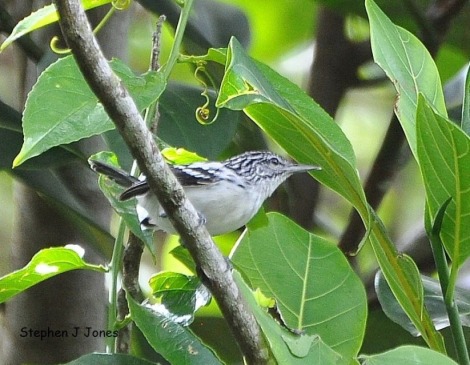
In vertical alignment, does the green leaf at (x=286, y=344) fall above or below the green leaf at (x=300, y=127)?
below

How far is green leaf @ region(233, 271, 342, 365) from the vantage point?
0.69m

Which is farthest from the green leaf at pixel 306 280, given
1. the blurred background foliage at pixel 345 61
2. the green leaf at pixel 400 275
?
the blurred background foliage at pixel 345 61

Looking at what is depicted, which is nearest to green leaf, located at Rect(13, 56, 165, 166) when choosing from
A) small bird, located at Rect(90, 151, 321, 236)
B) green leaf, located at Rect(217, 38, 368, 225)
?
green leaf, located at Rect(217, 38, 368, 225)

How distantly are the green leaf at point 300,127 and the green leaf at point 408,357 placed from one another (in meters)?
0.18

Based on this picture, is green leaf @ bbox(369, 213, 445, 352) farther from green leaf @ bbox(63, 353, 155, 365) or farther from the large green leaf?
green leaf @ bbox(63, 353, 155, 365)

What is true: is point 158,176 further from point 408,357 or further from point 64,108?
point 408,357

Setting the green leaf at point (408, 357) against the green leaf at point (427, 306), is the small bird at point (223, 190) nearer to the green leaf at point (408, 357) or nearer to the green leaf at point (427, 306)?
the green leaf at point (427, 306)

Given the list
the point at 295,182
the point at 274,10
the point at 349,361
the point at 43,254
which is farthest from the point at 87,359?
the point at 274,10

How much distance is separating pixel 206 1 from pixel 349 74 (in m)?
0.35

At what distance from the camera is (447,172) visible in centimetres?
83

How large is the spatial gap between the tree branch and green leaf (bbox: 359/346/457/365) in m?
0.10

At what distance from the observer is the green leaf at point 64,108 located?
0.69 metres

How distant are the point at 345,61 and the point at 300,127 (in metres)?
1.00

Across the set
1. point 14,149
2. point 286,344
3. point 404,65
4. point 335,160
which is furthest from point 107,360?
point 14,149
